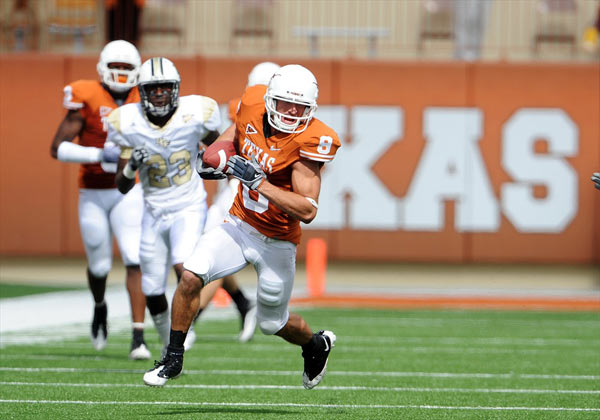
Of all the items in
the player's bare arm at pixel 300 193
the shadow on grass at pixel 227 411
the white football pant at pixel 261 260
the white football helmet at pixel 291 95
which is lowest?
the shadow on grass at pixel 227 411

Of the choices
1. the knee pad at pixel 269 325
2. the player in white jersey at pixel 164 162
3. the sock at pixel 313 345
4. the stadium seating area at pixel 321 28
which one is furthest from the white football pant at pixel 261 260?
the stadium seating area at pixel 321 28

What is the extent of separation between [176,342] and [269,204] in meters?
0.81

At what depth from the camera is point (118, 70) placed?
792cm

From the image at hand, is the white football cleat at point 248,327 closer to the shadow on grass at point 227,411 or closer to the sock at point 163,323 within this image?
the sock at point 163,323

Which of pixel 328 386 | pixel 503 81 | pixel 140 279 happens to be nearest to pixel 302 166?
pixel 328 386

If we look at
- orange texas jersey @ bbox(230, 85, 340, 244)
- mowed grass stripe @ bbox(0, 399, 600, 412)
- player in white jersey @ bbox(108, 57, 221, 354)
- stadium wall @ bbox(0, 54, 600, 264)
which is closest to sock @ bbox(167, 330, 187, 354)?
mowed grass stripe @ bbox(0, 399, 600, 412)

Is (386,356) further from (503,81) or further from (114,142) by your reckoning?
(503,81)

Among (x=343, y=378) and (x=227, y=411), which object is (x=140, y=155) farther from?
(x=343, y=378)

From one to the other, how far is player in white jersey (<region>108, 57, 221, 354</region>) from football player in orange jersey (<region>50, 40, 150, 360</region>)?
652mm

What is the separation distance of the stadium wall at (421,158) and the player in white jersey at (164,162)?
723cm

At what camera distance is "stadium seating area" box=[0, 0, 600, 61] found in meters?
15.3

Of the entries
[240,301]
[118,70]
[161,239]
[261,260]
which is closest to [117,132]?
[161,239]

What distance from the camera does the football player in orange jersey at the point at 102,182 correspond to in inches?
311

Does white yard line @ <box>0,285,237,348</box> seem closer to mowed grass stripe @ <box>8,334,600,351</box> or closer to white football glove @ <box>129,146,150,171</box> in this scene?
mowed grass stripe @ <box>8,334,600,351</box>
